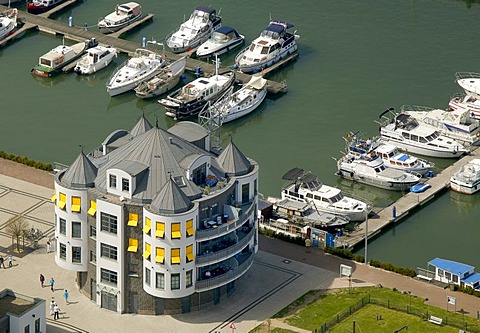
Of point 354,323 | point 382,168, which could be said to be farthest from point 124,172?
point 382,168

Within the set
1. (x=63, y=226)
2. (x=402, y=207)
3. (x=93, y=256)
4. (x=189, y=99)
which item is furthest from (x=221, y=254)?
(x=189, y=99)

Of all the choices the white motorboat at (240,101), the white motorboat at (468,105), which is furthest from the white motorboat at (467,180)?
the white motorboat at (240,101)

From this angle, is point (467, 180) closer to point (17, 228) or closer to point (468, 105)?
point (468, 105)

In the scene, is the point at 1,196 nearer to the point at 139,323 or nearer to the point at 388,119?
the point at 139,323

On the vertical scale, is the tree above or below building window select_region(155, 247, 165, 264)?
below

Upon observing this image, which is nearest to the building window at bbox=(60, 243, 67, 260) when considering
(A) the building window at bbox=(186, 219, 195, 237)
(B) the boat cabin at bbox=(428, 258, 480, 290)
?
(A) the building window at bbox=(186, 219, 195, 237)

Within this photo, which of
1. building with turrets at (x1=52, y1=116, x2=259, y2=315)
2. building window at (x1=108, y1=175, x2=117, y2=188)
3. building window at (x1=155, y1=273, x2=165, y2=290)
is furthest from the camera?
building window at (x1=108, y1=175, x2=117, y2=188)

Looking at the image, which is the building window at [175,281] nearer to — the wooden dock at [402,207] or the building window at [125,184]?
the building window at [125,184]

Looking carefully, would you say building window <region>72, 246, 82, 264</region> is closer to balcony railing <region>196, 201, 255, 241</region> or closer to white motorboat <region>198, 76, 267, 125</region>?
balcony railing <region>196, 201, 255, 241</region>
